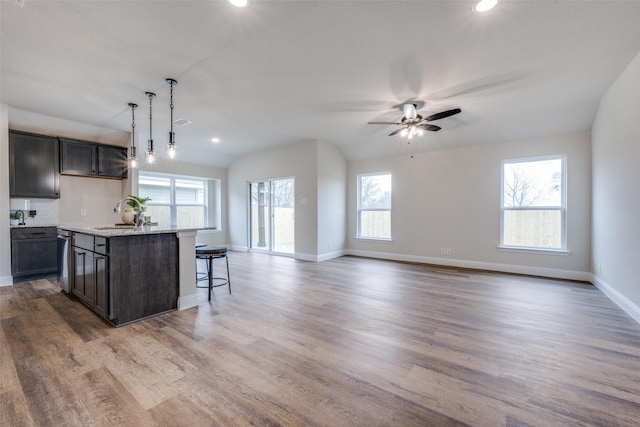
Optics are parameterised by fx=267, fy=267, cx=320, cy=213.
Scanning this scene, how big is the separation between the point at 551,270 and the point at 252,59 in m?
5.67

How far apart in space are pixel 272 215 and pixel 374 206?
8.72ft

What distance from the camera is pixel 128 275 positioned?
107 inches

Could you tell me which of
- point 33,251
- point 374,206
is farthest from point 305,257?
point 33,251

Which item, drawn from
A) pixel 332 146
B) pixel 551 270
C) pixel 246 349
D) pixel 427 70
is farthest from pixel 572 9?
pixel 332 146

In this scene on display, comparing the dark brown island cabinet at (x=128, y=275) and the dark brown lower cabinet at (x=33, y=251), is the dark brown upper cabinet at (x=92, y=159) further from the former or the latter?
the dark brown island cabinet at (x=128, y=275)

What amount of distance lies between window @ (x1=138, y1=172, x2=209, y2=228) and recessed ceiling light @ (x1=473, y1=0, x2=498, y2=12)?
6.42m

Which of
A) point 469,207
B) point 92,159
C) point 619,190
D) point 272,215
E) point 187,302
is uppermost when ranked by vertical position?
point 92,159

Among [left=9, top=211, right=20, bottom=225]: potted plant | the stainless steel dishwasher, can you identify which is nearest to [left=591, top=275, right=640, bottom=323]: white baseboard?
the stainless steel dishwasher

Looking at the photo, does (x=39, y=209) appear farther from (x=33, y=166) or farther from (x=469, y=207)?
(x=469, y=207)

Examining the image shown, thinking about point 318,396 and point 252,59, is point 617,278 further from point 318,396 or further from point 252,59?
point 252,59

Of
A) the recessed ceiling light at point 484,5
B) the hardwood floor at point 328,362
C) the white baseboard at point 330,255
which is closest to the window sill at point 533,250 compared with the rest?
the hardwood floor at point 328,362

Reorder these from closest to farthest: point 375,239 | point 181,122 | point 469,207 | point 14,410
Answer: point 14,410 < point 181,122 < point 469,207 < point 375,239

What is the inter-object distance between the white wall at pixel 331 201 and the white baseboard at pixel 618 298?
453cm

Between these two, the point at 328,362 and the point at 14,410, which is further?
the point at 328,362
